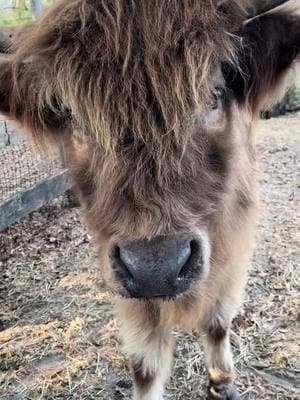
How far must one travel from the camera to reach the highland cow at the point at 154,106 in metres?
1.75

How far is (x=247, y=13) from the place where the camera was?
1.97 meters

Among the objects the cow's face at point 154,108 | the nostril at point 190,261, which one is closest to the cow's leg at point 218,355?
the cow's face at point 154,108

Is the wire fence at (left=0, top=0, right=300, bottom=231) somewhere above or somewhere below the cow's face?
below

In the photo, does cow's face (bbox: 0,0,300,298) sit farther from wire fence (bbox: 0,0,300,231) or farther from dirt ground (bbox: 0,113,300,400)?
wire fence (bbox: 0,0,300,231)

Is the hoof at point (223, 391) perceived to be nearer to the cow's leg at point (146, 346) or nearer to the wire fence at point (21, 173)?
the cow's leg at point (146, 346)

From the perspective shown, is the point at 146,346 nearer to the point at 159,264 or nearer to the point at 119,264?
the point at 119,264

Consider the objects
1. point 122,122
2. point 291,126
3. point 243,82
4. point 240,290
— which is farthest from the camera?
point 291,126

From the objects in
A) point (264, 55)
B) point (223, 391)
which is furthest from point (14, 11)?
point (223, 391)

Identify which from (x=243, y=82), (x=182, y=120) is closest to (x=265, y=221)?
(x=243, y=82)

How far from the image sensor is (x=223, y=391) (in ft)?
9.11

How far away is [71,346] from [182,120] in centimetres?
201

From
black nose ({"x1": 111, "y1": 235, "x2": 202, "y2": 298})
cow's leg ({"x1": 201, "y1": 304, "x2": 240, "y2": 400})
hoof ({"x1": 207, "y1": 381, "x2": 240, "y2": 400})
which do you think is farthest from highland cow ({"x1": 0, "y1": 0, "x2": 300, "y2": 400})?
hoof ({"x1": 207, "y1": 381, "x2": 240, "y2": 400})

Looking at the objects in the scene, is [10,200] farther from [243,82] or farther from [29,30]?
[243,82]

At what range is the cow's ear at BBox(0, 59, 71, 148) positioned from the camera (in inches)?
80.2
